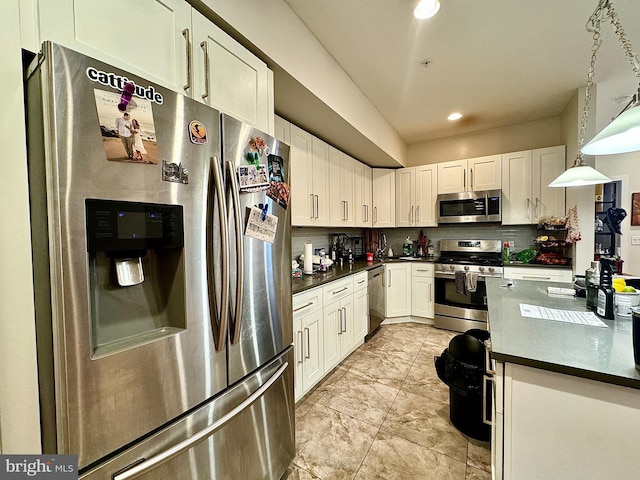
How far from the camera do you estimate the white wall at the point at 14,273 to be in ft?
2.25

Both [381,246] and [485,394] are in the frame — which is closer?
[485,394]

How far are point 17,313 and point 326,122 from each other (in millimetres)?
2344

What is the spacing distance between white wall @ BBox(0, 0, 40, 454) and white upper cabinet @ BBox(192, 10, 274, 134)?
1.84 feet

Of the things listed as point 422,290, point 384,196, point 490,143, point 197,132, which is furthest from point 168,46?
point 490,143

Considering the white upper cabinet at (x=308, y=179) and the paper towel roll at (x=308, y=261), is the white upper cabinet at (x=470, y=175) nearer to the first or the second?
the white upper cabinet at (x=308, y=179)

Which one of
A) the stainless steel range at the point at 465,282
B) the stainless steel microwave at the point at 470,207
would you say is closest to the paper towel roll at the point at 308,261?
the stainless steel range at the point at 465,282

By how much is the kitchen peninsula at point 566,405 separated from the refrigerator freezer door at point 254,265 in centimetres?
94

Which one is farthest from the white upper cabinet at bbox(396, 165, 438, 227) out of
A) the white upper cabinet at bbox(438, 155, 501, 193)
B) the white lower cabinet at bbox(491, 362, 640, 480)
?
the white lower cabinet at bbox(491, 362, 640, 480)

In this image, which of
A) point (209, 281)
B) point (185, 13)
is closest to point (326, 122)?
point (185, 13)

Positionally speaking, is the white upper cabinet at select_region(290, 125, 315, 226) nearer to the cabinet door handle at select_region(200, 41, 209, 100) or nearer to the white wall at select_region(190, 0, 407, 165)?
the white wall at select_region(190, 0, 407, 165)

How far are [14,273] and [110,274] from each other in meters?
0.20

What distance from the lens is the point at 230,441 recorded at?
108 cm

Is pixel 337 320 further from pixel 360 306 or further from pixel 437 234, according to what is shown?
pixel 437 234

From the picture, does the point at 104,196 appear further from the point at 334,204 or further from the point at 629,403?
the point at 334,204
